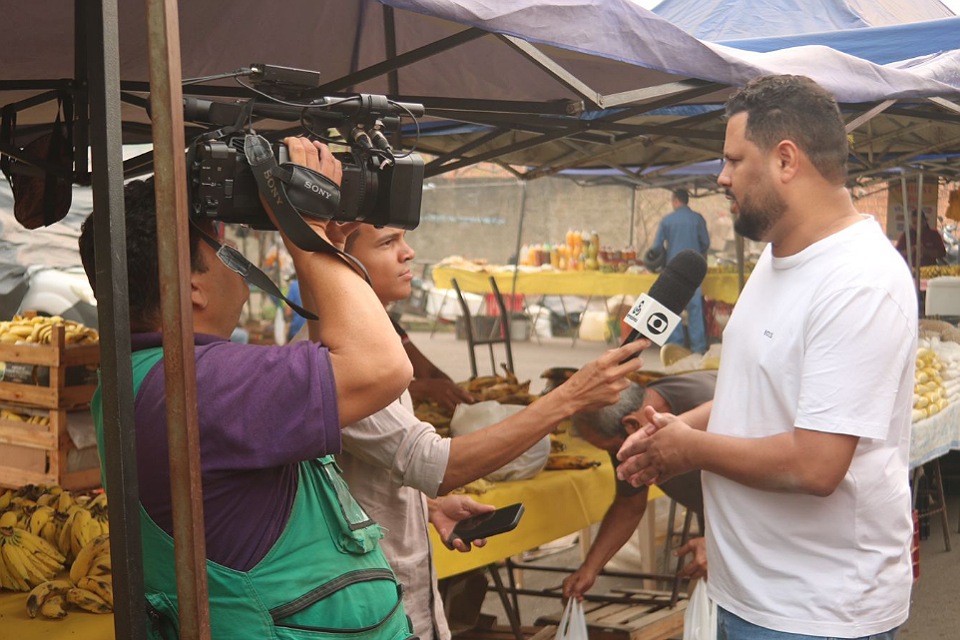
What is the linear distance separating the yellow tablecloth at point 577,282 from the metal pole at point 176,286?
1076cm

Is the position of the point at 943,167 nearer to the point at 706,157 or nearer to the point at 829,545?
the point at 706,157

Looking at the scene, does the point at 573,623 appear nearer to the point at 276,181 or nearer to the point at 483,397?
the point at 483,397

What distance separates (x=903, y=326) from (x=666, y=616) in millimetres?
2319

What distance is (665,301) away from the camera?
2.49 metres

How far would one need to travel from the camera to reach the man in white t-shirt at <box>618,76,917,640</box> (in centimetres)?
199

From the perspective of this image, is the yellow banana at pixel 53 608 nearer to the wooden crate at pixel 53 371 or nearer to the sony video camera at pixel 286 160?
the sony video camera at pixel 286 160

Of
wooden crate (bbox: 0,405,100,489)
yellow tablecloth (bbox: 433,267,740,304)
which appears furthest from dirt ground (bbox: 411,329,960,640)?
yellow tablecloth (bbox: 433,267,740,304)

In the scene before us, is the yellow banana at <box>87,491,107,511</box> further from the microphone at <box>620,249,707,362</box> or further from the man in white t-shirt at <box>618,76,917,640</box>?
the man in white t-shirt at <box>618,76,917,640</box>

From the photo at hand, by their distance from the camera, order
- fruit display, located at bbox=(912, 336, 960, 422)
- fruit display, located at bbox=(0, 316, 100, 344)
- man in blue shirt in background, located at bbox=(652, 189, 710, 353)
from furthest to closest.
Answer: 1. man in blue shirt in background, located at bbox=(652, 189, 710, 353)
2. fruit display, located at bbox=(912, 336, 960, 422)
3. fruit display, located at bbox=(0, 316, 100, 344)

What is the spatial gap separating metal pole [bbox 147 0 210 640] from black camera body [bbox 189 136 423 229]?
12 cm

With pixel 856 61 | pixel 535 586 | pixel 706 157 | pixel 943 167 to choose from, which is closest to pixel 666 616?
pixel 535 586

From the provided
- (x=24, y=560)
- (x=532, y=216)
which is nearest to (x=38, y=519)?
(x=24, y=560)

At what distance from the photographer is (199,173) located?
1522 mm

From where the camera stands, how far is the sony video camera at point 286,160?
1528mm
